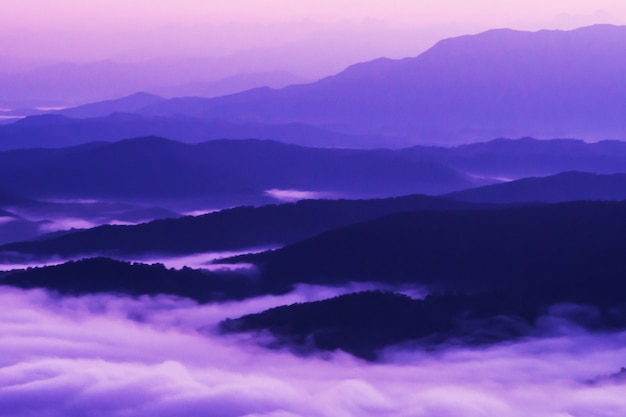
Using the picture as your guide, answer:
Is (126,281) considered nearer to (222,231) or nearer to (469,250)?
(469,250)

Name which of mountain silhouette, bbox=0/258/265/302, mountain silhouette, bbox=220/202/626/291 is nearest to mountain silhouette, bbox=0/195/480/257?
mountain silhouette, bbox=220/202/626/291

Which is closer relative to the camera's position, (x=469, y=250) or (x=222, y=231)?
(x=469, y=250)

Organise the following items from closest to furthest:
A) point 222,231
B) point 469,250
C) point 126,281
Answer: point 126,281 < point 469,250 < point 222,231

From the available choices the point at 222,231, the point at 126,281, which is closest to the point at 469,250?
the point at 126,281

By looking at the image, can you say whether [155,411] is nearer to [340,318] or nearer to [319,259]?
[340,318]

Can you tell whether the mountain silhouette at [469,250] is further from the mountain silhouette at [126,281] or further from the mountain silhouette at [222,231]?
the mountain silhouette at [222,231]

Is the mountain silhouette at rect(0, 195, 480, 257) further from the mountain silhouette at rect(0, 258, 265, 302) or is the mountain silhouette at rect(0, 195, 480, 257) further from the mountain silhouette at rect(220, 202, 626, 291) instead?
the mountain silhouette at rect(0, 258, 265, 302)

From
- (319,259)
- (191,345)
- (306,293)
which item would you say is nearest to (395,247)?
(319,259)

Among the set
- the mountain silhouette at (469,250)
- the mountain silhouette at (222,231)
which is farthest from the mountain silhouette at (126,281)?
the mountain silhouette at (222,231)

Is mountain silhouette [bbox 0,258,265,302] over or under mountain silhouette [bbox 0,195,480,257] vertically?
under

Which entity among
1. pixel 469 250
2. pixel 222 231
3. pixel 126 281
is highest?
pixel 222 231

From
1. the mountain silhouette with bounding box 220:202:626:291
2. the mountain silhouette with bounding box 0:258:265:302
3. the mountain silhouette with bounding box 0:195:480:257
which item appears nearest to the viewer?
the mountain silhouette with bounding box 220:202:626:291
